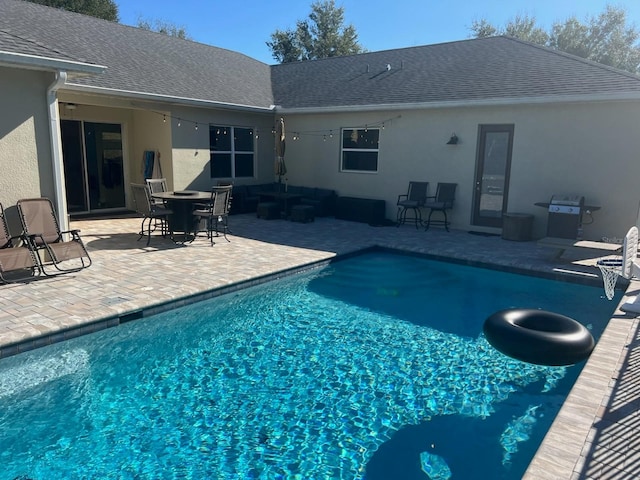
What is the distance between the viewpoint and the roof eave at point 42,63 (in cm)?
603

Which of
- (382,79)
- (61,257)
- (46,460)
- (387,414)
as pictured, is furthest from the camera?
(382,79)

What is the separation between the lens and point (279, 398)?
4211mm

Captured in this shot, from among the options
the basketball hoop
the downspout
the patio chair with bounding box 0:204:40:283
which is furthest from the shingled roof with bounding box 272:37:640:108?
the patio chair with bounding box 0:204:40:283

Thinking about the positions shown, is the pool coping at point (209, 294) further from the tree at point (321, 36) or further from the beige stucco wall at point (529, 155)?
the tree at point (321, 36)

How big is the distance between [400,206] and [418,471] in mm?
9512

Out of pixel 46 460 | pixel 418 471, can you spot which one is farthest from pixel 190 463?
pixel 418 471

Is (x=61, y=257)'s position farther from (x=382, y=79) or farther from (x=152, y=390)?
(x=382, y=79)

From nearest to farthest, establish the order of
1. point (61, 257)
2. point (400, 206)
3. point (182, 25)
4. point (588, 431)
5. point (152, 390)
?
point (588, 431) → point (152, 390) → point (61, 257) → point (400, 206) → point (182, 25)

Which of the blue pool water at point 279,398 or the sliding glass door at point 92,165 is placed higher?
the sliding glass door at point 92,165

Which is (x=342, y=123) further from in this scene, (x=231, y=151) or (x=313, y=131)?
(x=231, y=151)

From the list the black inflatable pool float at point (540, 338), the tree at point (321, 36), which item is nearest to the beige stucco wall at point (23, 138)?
the black inflatable pool float at point (540, 338)

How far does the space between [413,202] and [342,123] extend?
3575 mm

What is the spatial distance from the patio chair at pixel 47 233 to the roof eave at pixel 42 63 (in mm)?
1913

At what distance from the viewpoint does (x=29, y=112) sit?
670cm
